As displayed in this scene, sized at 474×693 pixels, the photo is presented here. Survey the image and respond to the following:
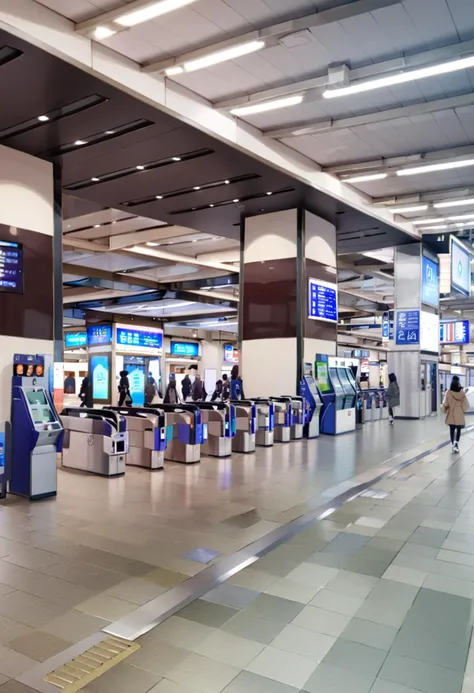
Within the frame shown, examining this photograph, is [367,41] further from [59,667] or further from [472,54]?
[59,667]

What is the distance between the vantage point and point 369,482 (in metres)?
7.19

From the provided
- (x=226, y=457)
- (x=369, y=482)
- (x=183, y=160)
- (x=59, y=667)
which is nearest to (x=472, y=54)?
(x=183, y=160)

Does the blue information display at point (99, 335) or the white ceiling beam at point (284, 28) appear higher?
the white ceiling beam at point (284, 28)

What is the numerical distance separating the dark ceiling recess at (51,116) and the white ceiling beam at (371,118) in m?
3.23

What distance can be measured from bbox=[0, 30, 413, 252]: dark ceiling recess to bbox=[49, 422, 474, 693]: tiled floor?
5.62 metres

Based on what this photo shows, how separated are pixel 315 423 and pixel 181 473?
4.72 meters

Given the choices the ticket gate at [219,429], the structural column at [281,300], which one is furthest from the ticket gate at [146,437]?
the structural column at [281,300]

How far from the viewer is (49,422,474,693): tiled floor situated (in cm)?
263

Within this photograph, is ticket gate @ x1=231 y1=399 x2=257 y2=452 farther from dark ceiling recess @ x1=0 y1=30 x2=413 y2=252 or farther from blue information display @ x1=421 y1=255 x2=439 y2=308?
blue information display @ x1=421 y1=255 x2=439 y2=308

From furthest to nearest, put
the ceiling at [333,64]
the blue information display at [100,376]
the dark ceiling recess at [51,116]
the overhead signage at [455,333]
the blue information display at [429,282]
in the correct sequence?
the overhead signage at [455,333] < the blue information display at [100,376] < the blue information display at [429,282] < the dark ceiling recess at [51,116] < the ceiling at [333,64]

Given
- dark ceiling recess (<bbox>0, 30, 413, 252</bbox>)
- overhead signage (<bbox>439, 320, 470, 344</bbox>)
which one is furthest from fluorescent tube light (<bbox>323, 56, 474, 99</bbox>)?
overhead signage (<bbox>439, 320, 470, 344</bbox>)

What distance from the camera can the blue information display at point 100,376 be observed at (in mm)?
22500

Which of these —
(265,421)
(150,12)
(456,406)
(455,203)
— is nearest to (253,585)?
(150,12)

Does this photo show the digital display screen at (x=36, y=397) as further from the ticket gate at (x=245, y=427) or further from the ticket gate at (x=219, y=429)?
the ticket gate at (x=245, y=427)
